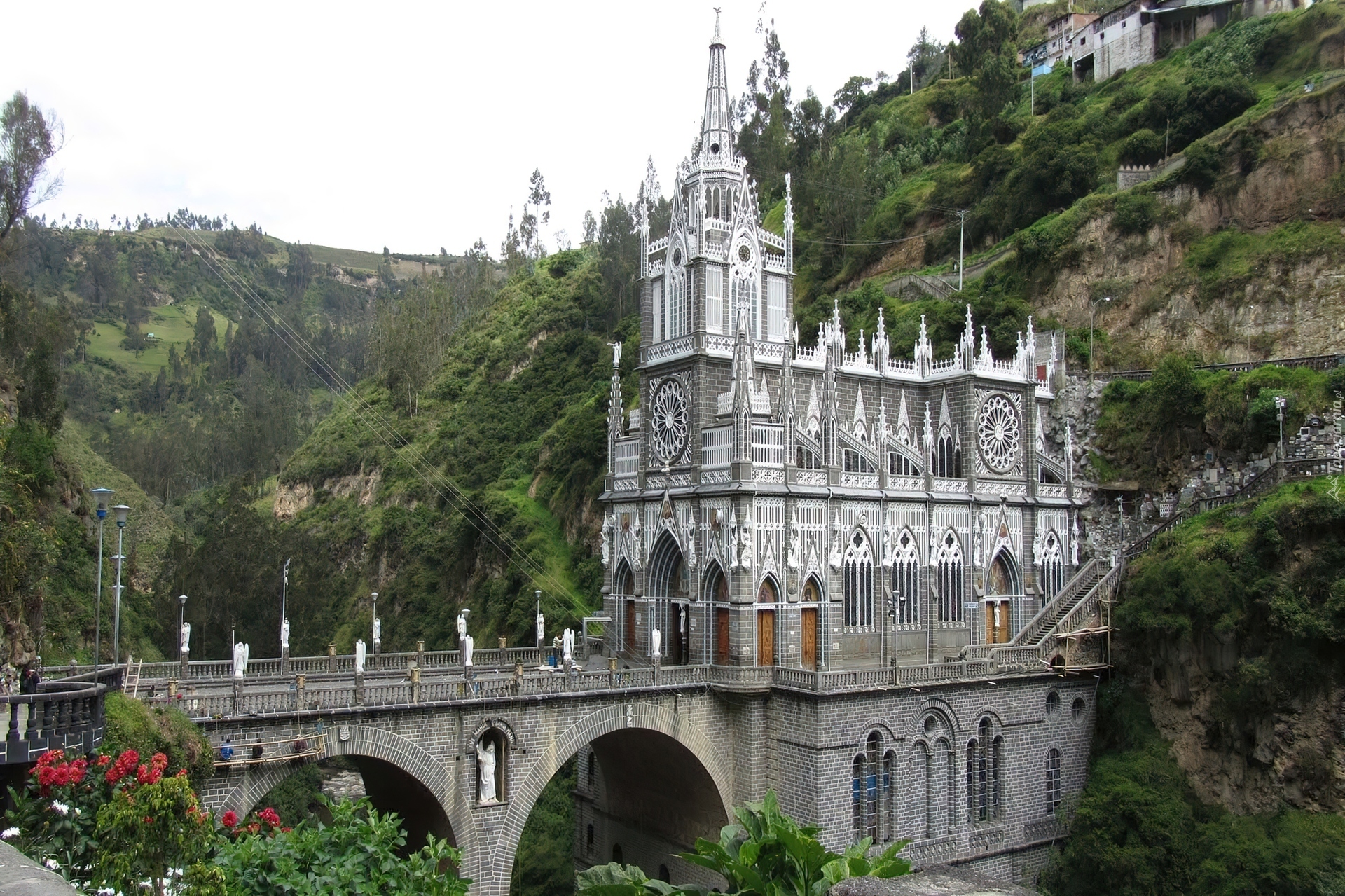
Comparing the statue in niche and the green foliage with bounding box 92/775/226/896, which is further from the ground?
the green foliage with bounding box 92/775/226/896

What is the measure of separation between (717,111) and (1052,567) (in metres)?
21.0

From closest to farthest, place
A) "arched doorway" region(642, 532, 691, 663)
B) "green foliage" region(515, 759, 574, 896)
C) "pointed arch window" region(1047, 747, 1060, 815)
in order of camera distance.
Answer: "arched doorway" region(642, 532, 691, 663), "pointed arch window" region(1047, 747, 1060, 815), "green foliage" region(515, 759, 574, 896)

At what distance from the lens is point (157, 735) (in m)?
22.4

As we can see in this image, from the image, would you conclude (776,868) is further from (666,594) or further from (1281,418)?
(1281,418)

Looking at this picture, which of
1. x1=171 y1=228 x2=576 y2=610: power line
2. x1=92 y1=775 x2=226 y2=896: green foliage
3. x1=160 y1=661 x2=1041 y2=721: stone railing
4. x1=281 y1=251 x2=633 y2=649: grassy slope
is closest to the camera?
x1=92 y1=775 x2=226 y2=896: green foliage

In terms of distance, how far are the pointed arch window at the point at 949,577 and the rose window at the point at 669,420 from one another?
9.88 meters

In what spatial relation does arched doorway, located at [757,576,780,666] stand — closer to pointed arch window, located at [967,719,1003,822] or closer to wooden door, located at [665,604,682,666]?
wooden door, located at [665,604,682,666]

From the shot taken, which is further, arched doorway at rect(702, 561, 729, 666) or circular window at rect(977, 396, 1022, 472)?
circular window at rect(977, 396, 1022, 472)

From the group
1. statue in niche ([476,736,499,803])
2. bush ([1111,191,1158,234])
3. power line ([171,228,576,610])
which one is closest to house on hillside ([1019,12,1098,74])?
bush ([1111,191,1158,234])

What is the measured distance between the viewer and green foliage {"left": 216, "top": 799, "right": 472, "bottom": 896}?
15867mm

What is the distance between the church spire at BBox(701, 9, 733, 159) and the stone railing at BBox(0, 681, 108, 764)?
26.2 m

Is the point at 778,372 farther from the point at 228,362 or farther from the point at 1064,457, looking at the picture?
the point at 228,362

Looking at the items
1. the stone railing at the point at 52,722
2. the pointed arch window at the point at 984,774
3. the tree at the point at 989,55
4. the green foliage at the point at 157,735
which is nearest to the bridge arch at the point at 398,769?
the green foliage at the point at 157,735

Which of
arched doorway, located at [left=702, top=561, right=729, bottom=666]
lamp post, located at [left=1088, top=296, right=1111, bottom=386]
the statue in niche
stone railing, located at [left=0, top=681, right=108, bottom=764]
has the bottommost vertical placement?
the statue in niche
